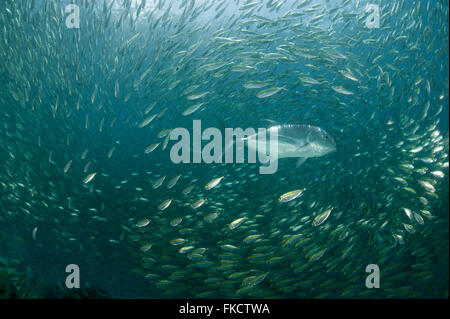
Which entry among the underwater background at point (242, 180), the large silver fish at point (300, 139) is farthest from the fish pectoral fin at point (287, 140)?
the underwater background at point (242, 180)

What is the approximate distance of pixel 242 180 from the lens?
5.66 m

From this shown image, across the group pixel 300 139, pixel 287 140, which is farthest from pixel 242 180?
pixel 300 139

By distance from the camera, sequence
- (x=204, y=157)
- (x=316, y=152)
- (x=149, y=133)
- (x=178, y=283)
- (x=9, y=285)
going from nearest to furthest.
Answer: (x=316, y=152) → (x=178, y=283) → (x=9, y=285) → (x=204, y=157) → (x=149, y=133)

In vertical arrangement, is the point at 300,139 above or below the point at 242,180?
above

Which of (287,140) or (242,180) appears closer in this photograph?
(287,140)

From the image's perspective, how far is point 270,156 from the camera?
413 cm

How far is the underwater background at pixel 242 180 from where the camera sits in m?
4.42

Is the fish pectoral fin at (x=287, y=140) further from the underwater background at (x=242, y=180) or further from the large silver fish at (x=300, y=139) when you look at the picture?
the underwater background at (x=242, y=180)

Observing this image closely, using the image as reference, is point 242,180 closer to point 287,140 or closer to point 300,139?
point 287,140

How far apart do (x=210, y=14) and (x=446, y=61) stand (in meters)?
8.28

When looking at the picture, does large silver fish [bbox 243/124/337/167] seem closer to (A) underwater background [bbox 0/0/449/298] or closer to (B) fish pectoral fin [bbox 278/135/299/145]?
(B) fish pectoral fin [bbox 278/135/299/145]

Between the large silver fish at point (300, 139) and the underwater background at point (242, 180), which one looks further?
the underwater background at point (242, 180)
